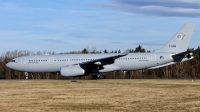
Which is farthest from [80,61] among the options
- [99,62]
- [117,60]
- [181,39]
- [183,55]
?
[181,39]

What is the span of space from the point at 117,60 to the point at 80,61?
12.5 ft

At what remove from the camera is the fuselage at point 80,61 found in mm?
38938

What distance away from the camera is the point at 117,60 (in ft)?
128

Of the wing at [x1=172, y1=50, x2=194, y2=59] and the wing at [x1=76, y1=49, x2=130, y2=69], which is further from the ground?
the wing at [x1=172, y1=50, x2=194, y2=59]

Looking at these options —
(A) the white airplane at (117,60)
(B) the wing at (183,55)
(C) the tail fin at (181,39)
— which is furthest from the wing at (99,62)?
(C) the tail fin at (181,39)

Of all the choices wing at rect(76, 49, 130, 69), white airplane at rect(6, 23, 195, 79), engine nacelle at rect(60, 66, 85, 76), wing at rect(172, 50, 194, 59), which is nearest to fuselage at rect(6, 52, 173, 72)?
white airplane at rect(6, 23, 195, 79)

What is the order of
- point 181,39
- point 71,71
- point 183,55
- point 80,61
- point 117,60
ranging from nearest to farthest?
point 71,71 → point 183,55 → point 117,60 → point 80,61 → point 181,39

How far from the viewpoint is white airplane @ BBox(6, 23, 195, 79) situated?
3791cm

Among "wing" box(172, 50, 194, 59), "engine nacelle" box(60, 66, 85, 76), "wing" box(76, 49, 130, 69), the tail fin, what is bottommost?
"engine nacelle" box(60, 66, 85, 76)

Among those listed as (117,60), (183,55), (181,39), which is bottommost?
(117,60)

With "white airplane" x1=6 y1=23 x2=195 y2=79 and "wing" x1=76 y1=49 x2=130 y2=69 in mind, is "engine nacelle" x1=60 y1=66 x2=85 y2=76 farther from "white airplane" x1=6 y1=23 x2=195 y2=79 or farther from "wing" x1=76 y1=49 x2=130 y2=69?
"wing" x1=76 y1=49 x2=130 y2=69

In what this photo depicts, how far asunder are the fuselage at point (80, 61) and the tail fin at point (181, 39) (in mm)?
1487

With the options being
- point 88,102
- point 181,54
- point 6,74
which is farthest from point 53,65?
point 88,102

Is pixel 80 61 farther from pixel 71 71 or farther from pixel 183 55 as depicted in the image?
pixel 183 55
